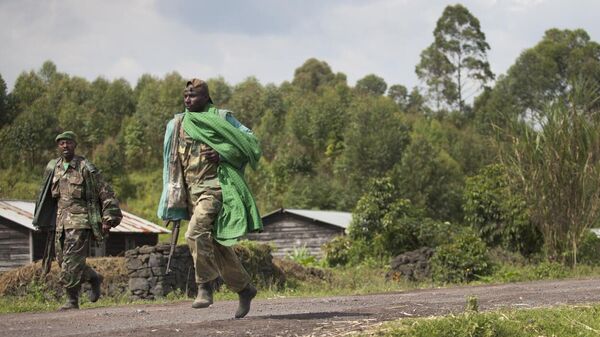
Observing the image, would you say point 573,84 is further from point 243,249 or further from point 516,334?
point 516,334

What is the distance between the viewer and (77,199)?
38.9ft

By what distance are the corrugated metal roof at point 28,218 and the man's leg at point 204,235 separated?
20.2 metres

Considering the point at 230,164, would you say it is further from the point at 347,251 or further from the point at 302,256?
the point at 302,256

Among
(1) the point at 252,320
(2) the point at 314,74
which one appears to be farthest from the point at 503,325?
(2) the point at 314,74

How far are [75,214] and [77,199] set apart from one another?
0.19m

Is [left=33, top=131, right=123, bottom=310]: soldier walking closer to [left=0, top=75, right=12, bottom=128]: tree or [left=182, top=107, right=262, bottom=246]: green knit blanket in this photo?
[left=182, top=107, right=262, bottom=246]: green knit blanket

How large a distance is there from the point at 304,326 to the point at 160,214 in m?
1.91

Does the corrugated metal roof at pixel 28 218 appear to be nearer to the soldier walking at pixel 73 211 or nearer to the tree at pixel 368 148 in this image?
the soldier walking at pixel 73 211

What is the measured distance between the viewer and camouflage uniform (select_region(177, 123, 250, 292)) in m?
7.94

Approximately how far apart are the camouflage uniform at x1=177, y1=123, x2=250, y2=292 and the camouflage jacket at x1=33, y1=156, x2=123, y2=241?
389 cm

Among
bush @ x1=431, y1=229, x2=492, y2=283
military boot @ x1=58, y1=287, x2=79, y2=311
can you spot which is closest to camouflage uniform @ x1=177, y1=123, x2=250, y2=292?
military boot @ x1=58, y1=287, x2=79, y2=311

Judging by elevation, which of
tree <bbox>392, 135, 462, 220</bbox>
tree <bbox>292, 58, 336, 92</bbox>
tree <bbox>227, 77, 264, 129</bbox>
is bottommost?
tree <bbox>392, 135, 462, 220</bbox>

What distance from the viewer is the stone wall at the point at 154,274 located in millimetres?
17141

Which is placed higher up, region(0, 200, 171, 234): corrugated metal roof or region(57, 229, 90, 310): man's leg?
region(0, 200, 171, 234): corrugated metal roof
